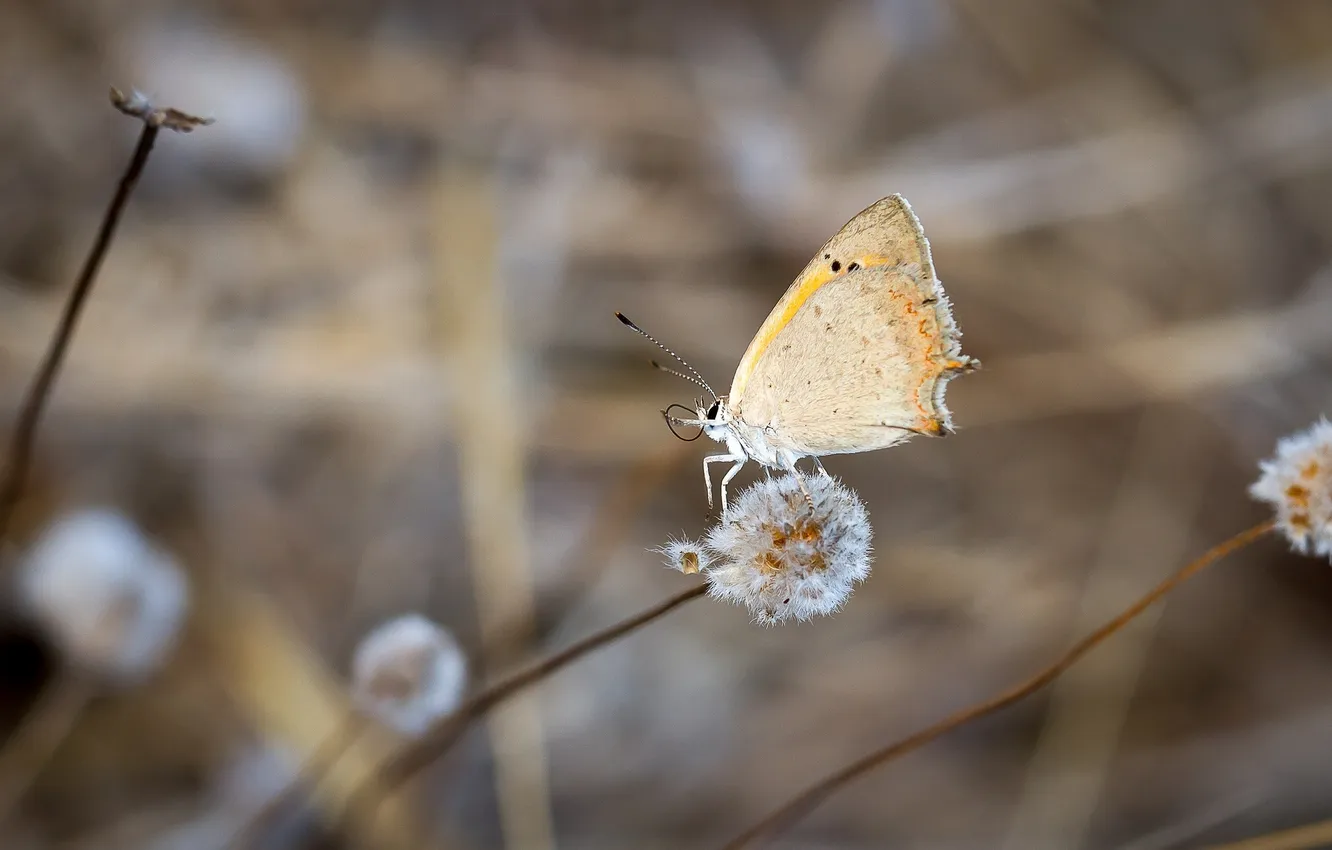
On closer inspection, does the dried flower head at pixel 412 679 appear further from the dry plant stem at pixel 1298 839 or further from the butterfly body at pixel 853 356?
the dry plant stem at pixel 1298 839

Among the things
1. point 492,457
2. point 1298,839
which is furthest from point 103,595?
point 1298,839

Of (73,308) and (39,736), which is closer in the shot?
(73,308)

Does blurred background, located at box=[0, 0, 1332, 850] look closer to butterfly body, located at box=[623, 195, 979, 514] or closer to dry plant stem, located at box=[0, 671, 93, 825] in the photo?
dry plant stem, located at box=[0, 671, 93, 825]

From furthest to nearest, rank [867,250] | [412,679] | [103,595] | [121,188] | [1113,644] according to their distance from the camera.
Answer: [1113,644] < [103,595] < [412,679] < [867,250] < [121,188]

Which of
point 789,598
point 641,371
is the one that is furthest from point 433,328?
point 789,598

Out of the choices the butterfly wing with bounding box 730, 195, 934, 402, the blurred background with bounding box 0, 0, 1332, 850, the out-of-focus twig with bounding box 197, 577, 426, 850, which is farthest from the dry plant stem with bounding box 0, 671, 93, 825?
the butterfly wing with bounding box 730, 195, 934, 402

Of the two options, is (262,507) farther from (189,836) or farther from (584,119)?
(584,119)

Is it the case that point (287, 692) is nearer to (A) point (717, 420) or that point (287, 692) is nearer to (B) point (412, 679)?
(B) point (412, 679)
